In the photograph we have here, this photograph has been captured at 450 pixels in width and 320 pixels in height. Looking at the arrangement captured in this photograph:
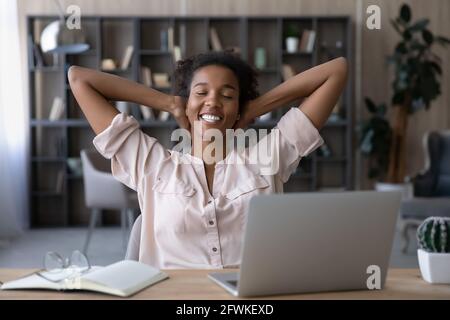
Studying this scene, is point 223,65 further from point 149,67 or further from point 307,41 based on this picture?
point 149,67

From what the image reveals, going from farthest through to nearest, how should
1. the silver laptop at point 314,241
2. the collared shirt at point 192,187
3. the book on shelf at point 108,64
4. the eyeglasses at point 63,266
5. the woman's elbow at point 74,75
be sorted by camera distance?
the book on shelf at point 108,64 → the woman's elbow at point 74,75 → the collared shirt at point 192,187 → the eyeglasses at point 63,266 → the silver laptop at point 314,241

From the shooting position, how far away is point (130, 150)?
1812 millimetres

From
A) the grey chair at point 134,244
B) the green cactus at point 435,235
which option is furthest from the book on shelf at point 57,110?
the green cactus at point 435,235

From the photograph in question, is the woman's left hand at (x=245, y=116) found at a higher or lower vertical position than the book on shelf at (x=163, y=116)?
higher

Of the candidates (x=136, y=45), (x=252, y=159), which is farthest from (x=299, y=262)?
(x=136, y=45)

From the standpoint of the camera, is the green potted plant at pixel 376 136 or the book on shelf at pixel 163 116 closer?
the green potted plant at pixel 376 136

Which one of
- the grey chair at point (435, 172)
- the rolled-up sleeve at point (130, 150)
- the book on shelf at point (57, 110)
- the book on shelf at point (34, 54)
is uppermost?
the book on shelf at point (34, 54)

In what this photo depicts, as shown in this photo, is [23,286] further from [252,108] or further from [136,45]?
[136,45]

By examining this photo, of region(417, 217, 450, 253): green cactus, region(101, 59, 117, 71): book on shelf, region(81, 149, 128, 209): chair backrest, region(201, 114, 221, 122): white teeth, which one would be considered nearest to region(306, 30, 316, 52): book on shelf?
region(101, 59, 117, 71): book on shelf

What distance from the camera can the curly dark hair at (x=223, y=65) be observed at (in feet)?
6.23

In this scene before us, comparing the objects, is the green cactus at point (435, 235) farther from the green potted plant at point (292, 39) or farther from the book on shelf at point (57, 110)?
the book on shelf at point (57, 110)

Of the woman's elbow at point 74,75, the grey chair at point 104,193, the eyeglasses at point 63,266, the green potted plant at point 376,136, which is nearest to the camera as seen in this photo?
the eyeglasses at point 63,266

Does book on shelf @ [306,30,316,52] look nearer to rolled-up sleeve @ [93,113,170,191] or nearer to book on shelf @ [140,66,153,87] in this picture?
book on shelf @ [140,66,153,87]
